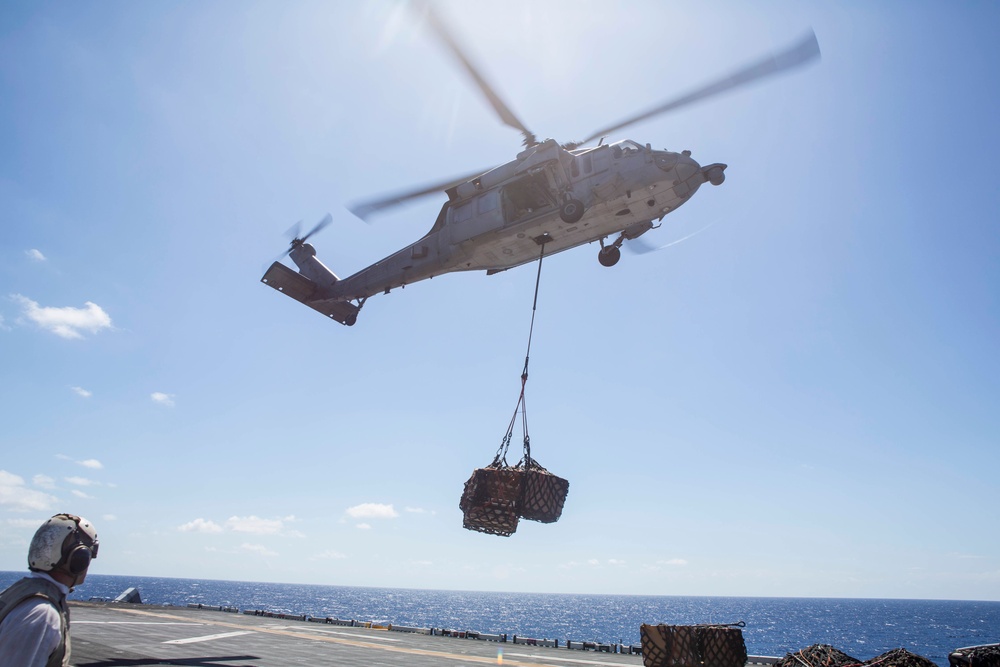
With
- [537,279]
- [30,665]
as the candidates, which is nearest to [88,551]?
[30,665]

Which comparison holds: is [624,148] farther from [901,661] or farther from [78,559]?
[78,559]

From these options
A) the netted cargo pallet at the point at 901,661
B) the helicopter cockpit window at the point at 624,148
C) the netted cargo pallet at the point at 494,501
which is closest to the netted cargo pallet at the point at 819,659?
the netted cargo pallet at the point at 901,661

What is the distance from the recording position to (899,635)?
118 m

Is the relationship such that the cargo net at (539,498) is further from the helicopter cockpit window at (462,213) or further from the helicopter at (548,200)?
the helicopter cockpit window at (462,213)

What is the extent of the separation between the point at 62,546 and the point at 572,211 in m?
13.2

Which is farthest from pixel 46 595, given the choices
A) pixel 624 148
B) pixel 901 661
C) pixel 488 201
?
pixel 624 148

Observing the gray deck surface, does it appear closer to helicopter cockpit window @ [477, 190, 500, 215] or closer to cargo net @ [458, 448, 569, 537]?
cargo net @ [458, 448, 569, 537]

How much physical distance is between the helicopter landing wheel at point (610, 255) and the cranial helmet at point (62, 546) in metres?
14.5

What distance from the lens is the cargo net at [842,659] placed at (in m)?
10.6

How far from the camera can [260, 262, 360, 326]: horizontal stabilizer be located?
67.9 feet

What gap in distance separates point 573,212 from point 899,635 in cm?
14107

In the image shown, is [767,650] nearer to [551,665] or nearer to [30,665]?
[551,665]

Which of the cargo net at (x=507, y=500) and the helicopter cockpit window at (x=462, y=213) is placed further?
the helicopter cockpit window at (x=462, y=213)

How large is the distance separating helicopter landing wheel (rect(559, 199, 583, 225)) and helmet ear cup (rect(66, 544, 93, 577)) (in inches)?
513
